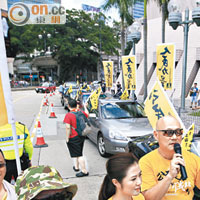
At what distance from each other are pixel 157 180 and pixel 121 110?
201 inches

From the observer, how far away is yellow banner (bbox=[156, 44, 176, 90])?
8492 mm

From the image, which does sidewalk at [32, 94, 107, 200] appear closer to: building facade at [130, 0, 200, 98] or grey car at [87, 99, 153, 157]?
grey car at [87, 99, 153, 157]

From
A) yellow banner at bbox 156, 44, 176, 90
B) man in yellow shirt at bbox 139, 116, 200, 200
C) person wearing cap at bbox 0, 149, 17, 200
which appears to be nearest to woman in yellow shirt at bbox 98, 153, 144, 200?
man in yellow shirt at bbox 139, 116, 200, 200

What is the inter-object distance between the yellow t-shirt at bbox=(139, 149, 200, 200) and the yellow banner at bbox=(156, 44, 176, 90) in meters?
6.71

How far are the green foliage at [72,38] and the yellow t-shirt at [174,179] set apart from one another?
48.1 meters

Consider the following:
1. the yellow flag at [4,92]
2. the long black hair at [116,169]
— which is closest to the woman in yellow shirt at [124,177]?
the long black hair at [116,169]

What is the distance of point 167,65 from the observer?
8711 millimetres

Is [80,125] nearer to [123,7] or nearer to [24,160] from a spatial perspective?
[24,160]

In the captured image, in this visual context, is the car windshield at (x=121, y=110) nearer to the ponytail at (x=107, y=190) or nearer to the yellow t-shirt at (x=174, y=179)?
the yellow t-shirt at (x=174, y=179)

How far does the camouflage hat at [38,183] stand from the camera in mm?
1507

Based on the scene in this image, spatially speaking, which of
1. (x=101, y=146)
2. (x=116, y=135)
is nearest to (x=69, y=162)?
(x=101, y=146)

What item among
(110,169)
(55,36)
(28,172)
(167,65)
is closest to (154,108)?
(110,169)

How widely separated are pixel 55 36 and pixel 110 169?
172 feet

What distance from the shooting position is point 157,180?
2207 mm
